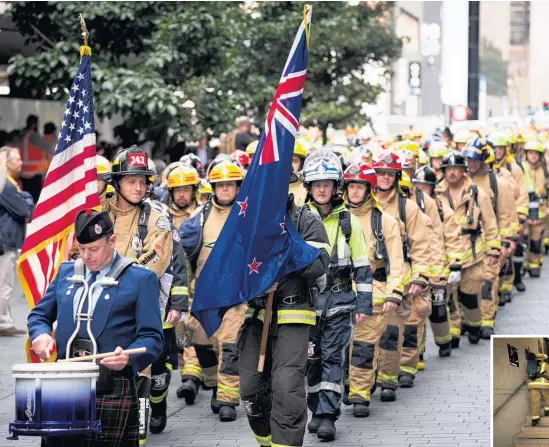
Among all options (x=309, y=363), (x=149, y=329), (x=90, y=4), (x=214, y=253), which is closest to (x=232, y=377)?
(x=309, y=363)

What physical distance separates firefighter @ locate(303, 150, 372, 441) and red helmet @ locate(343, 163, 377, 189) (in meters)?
1.22

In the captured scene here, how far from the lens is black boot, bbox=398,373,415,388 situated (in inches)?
527

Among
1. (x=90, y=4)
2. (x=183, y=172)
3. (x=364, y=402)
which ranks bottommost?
(x=364, y=402)

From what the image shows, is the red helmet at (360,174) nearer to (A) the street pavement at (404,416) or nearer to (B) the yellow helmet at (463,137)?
(A) the street pavement at (404,416)

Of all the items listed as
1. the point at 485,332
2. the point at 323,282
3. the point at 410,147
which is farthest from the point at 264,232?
the point at 410,147

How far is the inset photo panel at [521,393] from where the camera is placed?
625cm

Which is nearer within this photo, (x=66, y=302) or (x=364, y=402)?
(x=66, y=302)

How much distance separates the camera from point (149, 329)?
7223 millimetres

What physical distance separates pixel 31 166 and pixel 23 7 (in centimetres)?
300

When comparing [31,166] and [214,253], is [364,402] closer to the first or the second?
[214,253]

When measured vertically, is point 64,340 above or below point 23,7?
below

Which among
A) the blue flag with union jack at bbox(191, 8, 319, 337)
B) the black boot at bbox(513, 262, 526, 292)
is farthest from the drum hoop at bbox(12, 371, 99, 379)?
the black boot at bbox(513, 262, 526, 292)

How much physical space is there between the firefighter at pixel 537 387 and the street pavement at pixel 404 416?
13.5 ft

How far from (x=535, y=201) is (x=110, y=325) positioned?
16144 millimetres
